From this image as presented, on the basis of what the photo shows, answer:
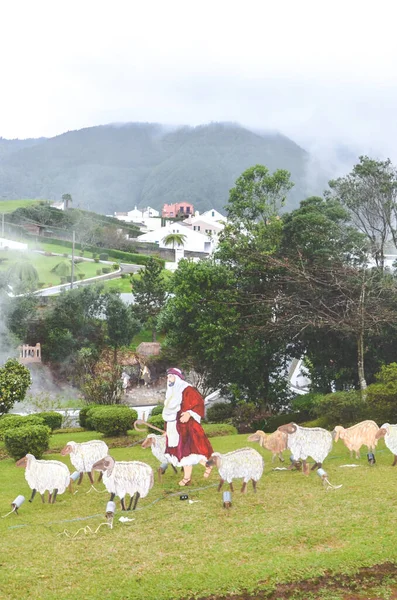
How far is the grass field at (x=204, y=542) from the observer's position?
29.4ft

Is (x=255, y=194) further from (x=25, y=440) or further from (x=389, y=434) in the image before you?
(x=389, y=434)

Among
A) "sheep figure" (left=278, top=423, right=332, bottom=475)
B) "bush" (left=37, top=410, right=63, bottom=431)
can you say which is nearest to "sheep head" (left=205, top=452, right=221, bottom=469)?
"sheep figure" (left=278, top=423, right=332, bottom=475)

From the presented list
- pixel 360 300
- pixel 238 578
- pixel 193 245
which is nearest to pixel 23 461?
pixel 238 578

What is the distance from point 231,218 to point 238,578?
38117mm

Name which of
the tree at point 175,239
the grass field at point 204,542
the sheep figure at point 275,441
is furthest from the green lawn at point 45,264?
the grass field at point 204,542

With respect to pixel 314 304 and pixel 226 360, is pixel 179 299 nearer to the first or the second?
pixel 226 360

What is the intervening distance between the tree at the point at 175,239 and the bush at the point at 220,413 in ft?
184

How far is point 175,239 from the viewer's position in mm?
85438

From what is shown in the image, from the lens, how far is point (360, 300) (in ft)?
78.4

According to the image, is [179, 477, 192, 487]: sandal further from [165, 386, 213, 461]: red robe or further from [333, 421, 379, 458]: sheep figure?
[333, 421, 379, 458]: sheep figure

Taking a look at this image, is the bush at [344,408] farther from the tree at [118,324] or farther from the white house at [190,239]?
the white house at [190,239]

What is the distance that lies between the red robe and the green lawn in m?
50.0

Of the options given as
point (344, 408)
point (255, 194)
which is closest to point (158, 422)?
point (344, 408)

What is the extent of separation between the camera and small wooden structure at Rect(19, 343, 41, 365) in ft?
152
